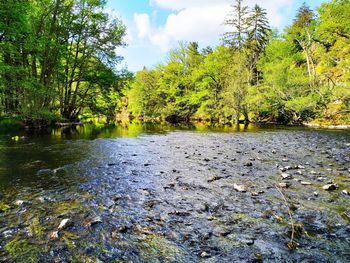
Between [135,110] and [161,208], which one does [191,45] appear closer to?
[135,110]

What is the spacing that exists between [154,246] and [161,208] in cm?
140

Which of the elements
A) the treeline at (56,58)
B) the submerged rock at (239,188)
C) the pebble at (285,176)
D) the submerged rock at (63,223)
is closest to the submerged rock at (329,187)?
the pebble at (285,176)

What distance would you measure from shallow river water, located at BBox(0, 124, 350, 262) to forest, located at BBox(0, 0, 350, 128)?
48.7ft

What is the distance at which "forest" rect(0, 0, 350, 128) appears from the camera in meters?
21.6

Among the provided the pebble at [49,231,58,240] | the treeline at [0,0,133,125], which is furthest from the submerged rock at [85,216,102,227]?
the treeline at [0,0,133,125]

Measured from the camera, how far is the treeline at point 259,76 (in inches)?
1216

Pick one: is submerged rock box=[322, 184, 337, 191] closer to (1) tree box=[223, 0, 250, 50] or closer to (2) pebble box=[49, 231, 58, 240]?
(2) pebble box=[49, 231, 58, 240]

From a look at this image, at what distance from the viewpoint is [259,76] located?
136ft

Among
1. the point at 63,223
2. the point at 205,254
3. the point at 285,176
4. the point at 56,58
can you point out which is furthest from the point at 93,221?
the point at 56,58

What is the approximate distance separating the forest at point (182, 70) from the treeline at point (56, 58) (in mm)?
98

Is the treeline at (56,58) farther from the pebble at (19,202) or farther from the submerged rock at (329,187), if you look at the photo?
the submerged rock at (329,187)

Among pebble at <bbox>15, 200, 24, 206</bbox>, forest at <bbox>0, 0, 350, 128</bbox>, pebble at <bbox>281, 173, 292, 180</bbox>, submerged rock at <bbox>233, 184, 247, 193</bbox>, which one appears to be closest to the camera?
pebble at <bbox>15, 200, 24, 206</bbox>

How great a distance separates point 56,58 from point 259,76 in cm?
3128

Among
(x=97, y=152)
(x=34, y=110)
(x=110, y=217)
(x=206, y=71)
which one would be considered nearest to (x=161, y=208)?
(x=110, y=217)
